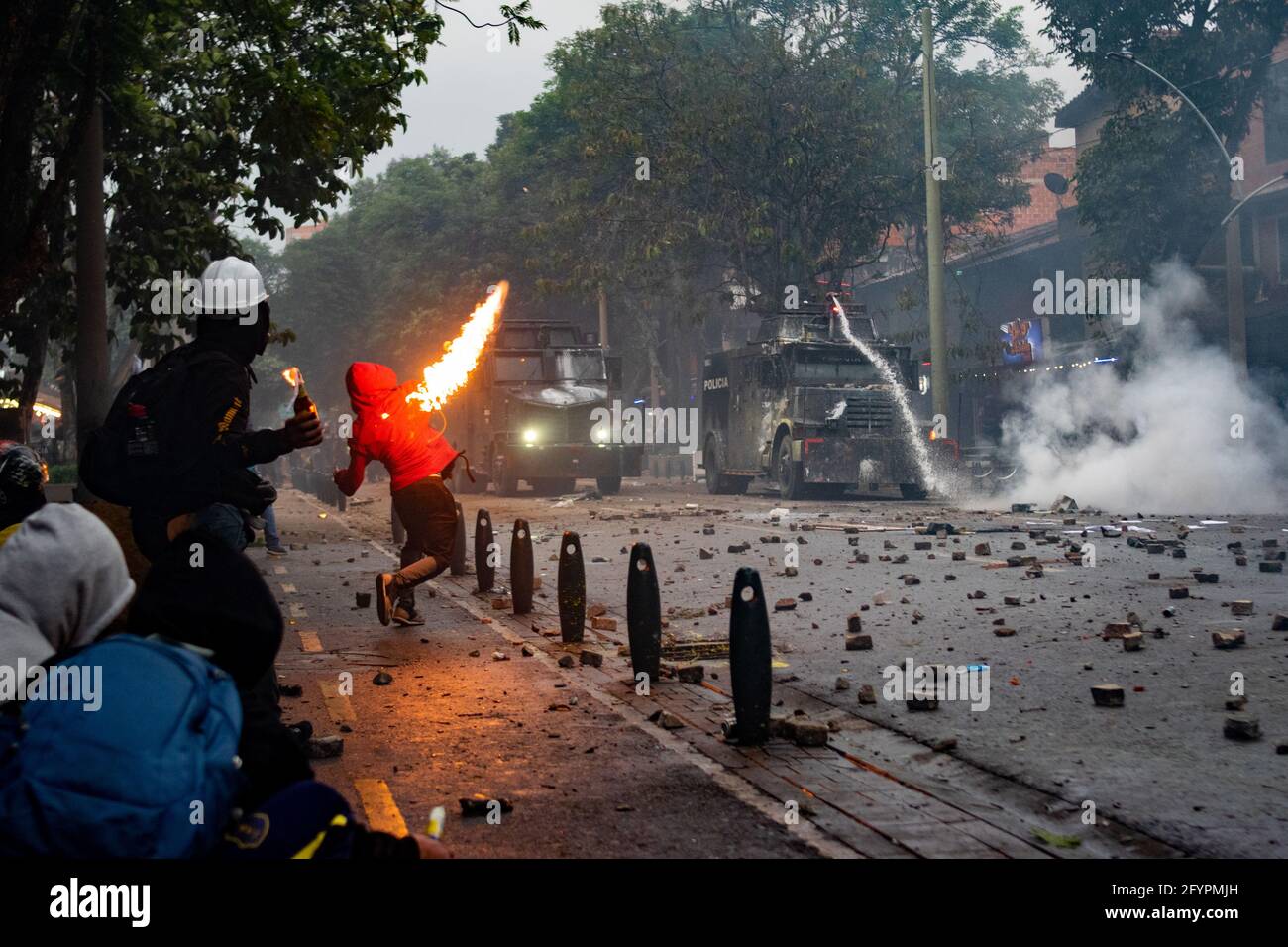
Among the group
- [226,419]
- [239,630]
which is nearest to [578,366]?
[226,419]

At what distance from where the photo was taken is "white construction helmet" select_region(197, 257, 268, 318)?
5668 millimetres

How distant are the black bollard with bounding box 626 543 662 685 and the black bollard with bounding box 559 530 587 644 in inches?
63.5

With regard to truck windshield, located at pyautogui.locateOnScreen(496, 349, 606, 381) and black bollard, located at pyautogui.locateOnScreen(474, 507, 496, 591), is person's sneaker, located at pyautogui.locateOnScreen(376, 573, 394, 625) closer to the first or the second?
black bollard, located at pyautogui.locateOnScreen(474, 507, 496, 591)

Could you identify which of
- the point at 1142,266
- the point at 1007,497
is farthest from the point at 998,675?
the point at 1142,266

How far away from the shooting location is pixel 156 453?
542 cm

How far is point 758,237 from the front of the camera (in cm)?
3484

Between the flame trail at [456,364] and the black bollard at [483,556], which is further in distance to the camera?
the black bollard at [483,556]

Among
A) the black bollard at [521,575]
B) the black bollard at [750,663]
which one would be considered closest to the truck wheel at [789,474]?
the black bollard at [521,575]

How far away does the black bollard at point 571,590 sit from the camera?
32.7 feet

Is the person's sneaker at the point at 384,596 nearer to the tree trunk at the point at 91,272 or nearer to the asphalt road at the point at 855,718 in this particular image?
the asphalt road at the point at 855,718

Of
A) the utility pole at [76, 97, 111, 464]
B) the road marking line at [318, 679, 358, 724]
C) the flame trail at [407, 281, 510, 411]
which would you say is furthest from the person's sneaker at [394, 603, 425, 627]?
the utility pole at [76, 97, 111, 464]

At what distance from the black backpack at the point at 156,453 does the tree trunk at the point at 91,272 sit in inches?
272
